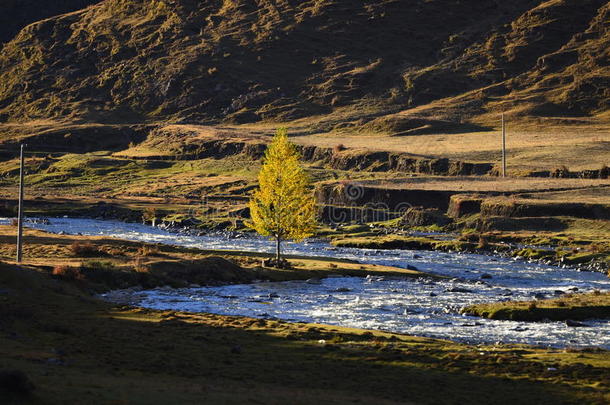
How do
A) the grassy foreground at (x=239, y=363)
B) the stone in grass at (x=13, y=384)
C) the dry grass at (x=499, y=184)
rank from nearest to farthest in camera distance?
1. the stone in grass at (x=13, y=384)
2. the grassy foreground at (x=239, y=363)
3. the dry grass at (x=499, y=184)

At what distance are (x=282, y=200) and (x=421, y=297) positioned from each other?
53.8 feet

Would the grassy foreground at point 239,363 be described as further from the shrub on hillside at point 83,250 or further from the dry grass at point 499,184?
the dry grass at point 499,184

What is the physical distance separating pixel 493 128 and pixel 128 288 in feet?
450

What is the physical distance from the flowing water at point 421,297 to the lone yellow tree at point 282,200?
21.4 ft

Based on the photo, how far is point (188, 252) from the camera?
66812 mm

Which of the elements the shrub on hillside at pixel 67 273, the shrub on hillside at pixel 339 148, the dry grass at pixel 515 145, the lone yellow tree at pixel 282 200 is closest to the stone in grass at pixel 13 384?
the shrub on hillside at pixel 67 273

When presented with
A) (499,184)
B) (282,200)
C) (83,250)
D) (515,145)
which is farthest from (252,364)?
(515,145)

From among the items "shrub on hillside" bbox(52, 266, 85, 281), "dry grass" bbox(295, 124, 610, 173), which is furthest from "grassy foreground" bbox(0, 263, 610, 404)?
"dry grass" bbox(295, 124, 610, 173)

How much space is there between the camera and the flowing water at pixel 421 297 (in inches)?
1576

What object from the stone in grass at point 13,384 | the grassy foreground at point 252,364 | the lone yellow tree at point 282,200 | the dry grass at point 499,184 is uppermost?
the dry grass at point 499,184

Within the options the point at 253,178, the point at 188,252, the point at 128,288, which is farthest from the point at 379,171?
the point at 128,288

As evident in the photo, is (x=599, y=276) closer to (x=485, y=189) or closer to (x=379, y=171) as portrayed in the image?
(x=485, y=189)

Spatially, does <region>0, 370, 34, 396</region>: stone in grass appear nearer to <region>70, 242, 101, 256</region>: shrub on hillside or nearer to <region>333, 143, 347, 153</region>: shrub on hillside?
<region>70, 242, 101, 256</region>: shrub on hillside

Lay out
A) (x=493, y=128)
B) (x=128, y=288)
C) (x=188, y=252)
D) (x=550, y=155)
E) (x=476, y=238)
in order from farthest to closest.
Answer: (x=493, y=128) < (x=550, y=155) < (x=476, y=238) < (x=188, y=252) < (x=128, y=288)
